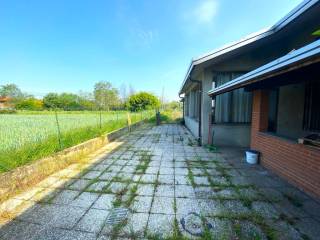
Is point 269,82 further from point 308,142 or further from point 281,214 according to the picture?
point 281,214

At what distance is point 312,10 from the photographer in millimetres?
3219

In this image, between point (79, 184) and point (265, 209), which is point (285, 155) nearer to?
point (265, 209)

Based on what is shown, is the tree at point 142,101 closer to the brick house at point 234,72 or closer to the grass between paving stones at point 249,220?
the brick house at point 234,72

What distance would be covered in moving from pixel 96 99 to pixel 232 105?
1224 inches

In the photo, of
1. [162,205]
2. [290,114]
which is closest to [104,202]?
[162,205]

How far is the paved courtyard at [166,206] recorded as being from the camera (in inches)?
68.1

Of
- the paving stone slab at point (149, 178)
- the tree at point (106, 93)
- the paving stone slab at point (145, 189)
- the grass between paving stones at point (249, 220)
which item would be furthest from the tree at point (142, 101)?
the grass between paving stones at point (249, 220)

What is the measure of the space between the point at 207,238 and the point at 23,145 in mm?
3599

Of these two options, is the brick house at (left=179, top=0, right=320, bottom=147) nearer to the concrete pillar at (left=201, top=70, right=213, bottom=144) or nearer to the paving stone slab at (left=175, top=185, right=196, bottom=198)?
the concrete pillar at (left=201, top=70, right=213, bottom=144)

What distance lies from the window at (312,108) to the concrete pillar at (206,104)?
2540 mm

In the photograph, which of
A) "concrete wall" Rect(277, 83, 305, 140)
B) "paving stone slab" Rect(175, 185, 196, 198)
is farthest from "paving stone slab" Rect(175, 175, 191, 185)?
"concrete wall" Rect(277, 83, 305, 140)

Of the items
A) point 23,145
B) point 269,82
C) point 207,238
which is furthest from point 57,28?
point 207,238

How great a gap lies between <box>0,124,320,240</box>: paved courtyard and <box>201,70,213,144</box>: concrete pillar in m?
2.05

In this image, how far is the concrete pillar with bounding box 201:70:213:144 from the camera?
543 centimetres
